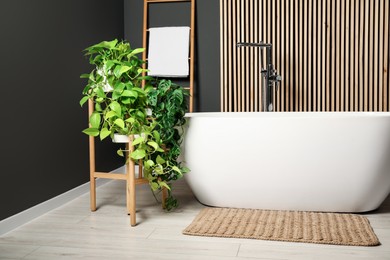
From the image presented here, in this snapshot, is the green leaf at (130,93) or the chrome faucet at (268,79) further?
the chrome faucet at (268,79)

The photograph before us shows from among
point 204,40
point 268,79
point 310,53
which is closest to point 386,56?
point 310,53

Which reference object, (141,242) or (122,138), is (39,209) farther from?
(141,242)

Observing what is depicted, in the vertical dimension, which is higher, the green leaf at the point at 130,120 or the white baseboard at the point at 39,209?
the green leaf at the point at 130,120

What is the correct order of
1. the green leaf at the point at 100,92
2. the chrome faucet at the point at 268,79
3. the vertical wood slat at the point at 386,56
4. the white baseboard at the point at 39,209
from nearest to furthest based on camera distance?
the white baseboard at the point at 39,209, the green leaf at the point at 100,92, the chrome faucet at the point at 268,79, the vertical wood slat at the point at 386,56

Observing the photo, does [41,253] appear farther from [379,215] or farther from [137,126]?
[379,215]

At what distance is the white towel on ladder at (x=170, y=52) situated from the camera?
4094 millimetres

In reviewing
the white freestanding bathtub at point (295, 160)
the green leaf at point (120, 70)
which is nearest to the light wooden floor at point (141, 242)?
the white freestanding bathtub at point (295, 160)

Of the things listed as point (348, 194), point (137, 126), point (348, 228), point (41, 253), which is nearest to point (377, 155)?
point (348, 194)

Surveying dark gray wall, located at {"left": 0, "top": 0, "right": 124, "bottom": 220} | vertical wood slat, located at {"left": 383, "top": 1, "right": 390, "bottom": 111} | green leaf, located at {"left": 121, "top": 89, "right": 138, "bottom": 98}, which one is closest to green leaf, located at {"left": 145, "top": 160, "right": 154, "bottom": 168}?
green leaf, located at {"left": 121, "top": 89, "right": 138, "bottom": 98}

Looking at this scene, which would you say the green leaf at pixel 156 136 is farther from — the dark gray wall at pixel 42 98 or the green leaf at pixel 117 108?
the dark gray wall at pixel 42 98

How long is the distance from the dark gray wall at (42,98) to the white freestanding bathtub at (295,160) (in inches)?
34.6

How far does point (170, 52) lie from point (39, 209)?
1.80 metres

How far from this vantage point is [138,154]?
2.63m

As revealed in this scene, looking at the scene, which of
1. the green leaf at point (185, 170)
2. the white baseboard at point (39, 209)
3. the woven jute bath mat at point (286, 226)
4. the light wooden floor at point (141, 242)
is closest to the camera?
the light wooden floor at point (141, 242)
